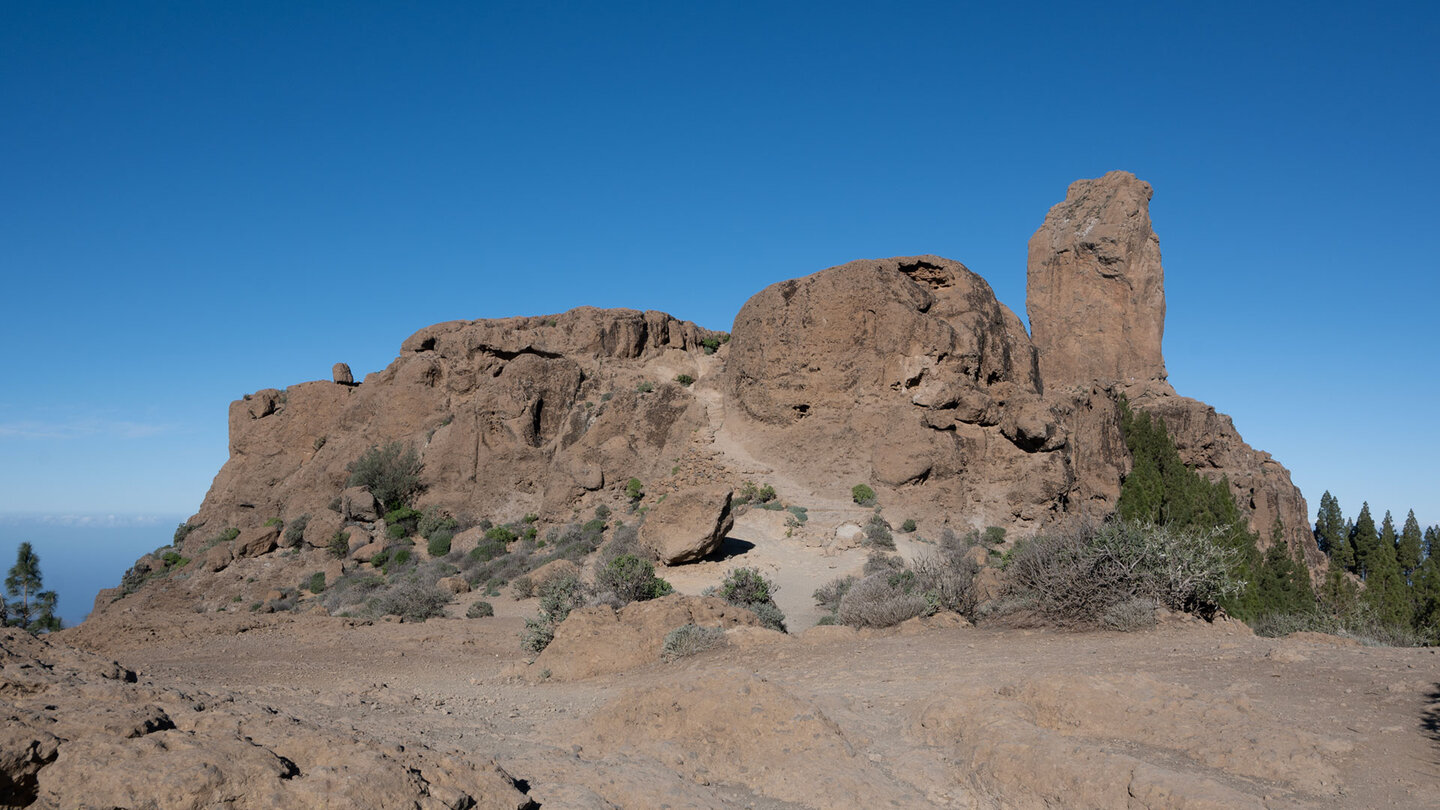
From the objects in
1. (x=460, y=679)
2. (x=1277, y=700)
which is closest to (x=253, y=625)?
(x=460, y=679)

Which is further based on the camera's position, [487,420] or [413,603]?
[487,420]

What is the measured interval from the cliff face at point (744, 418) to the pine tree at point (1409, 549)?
15067mm

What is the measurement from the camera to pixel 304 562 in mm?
26797

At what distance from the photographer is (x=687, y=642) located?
419 inches

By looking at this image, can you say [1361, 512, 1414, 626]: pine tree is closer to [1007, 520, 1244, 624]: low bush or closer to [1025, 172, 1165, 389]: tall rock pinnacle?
[1025, 172, 1165, 389]: tall rock pinnacle

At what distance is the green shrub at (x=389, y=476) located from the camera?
30281 millimetres

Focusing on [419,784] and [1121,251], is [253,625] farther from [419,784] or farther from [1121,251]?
[1121,251]

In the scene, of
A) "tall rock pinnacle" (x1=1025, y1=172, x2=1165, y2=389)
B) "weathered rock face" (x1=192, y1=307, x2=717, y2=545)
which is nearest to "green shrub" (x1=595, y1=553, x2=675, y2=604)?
"weathered rock face" (x1=192, y1=307, x2=717, y2=545)

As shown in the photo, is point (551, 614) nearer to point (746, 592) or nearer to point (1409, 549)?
point (746, 592)

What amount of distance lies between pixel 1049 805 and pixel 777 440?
24394mm

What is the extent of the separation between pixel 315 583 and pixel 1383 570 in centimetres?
4499

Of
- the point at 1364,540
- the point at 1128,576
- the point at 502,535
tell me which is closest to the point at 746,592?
the point at 1128,576

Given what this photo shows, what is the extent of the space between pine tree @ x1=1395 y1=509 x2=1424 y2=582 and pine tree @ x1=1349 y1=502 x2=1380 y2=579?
3.96ft

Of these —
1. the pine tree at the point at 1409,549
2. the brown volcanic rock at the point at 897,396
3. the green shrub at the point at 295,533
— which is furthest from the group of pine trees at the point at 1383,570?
the green shrub at the point at 295,533
